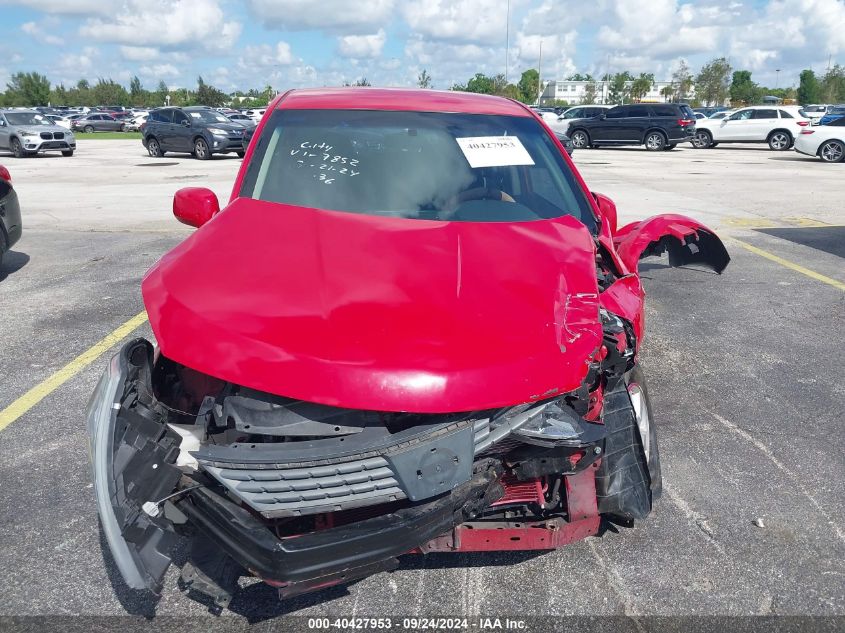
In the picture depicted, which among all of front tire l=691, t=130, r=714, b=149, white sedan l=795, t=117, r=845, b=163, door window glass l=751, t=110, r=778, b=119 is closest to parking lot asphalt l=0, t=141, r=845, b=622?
white sedan l=795, t=117, r=845, b=163

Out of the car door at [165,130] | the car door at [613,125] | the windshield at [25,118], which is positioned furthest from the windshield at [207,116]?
the car door at [613,125]

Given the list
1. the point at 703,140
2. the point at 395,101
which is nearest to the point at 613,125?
the point at 703,140

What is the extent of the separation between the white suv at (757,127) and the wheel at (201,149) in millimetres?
17747

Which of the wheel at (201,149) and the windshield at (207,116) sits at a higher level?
the windshield at (207,116)

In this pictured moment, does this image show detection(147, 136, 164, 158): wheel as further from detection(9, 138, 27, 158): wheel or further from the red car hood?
the red car hood

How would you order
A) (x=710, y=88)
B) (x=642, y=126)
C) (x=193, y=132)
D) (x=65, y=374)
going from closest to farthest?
(x=65, y=374)
(x=193, y=132)
(x=642, y=126)
(x=710, y=88)

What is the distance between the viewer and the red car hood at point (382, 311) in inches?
77.8

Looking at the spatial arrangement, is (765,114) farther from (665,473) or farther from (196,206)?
(196,206)

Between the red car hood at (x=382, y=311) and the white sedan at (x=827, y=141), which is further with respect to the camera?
the white sedan at (x=827, y=141)

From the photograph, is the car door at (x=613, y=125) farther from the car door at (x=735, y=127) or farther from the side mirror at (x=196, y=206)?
the side mirror at (x=196, y=206)

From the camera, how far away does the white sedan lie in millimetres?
20000

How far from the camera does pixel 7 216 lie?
654cm

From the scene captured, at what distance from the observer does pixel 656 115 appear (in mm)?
25234

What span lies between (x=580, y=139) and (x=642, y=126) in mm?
2320
